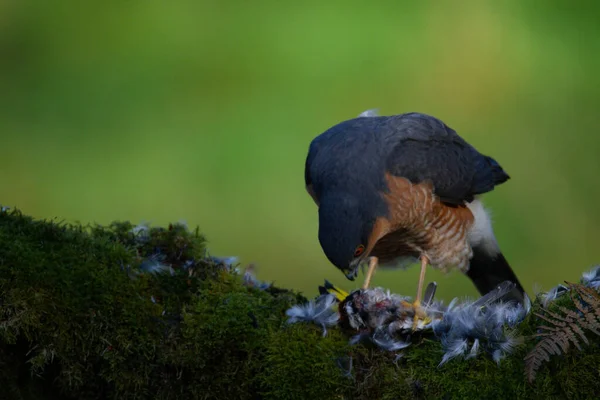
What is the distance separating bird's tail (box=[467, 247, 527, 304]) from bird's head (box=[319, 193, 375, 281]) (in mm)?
1277

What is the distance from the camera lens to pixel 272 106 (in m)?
8.27

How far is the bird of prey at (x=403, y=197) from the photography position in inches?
159

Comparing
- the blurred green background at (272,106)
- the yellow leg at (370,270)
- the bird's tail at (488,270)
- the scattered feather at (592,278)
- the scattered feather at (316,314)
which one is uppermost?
the blurred green background at (272,106)

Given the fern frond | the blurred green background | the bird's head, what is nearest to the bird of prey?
the bird's head

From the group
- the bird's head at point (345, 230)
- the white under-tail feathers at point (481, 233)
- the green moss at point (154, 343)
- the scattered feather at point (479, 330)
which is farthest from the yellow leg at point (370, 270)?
the scattered feather at point (479, 330)

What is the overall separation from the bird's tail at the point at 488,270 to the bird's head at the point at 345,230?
1277 mm

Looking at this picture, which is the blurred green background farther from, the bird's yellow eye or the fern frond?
the fern frond

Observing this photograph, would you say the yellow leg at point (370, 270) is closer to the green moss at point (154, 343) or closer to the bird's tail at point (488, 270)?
the bird's tail at point (488, 270)

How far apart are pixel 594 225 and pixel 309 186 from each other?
4.08 meters

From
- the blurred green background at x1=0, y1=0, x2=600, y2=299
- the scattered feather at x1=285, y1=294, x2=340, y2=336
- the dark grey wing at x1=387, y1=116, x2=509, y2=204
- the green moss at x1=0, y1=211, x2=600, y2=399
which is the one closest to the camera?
the green moss at x1=0, y1=211, x2=600, y2=399

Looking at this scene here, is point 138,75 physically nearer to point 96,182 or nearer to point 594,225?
point 96,182

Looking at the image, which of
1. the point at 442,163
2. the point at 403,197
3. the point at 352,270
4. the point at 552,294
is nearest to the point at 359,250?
the point at 352,270

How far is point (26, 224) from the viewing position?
3.10 meters

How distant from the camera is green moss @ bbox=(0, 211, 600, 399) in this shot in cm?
271
